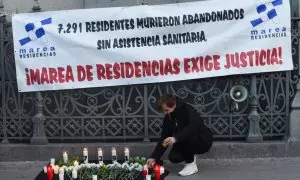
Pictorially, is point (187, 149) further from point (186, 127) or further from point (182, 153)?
point (186, 127)

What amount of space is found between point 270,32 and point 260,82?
29.2 inches

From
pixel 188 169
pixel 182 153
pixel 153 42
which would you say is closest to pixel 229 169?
pixel 188 169

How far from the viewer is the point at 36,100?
7.57m

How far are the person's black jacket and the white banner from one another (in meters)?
0.83

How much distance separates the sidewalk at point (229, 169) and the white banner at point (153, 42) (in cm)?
126

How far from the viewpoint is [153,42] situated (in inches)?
289

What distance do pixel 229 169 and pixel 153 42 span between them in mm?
2084

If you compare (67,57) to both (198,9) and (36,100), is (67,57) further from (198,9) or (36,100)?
(198,9)

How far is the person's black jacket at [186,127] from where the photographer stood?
656cm

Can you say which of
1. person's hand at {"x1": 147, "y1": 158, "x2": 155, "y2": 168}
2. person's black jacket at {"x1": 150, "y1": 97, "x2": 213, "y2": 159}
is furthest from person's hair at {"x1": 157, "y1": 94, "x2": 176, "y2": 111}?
person's hand at {"x1": 147, "y1": 158, "x2": 155, "y2": 168}

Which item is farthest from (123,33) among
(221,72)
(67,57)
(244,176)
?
(244,176)

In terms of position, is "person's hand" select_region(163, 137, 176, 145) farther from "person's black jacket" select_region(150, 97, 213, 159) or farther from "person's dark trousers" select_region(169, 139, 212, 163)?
"person's dark trousers" select_region(169, 139, 212, 163)

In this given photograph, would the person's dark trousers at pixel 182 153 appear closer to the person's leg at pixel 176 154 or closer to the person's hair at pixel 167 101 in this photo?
the person's leg at pixel 176 154

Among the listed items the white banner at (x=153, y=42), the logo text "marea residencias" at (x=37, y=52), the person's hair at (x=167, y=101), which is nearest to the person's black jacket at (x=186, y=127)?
the person's hair at (x=167, y=101)
